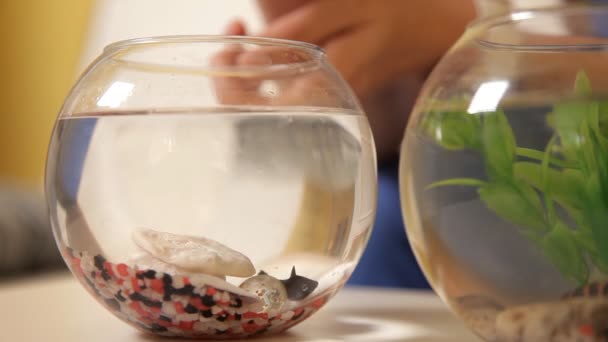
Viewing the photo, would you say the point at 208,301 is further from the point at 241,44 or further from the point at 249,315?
the point at 241,44

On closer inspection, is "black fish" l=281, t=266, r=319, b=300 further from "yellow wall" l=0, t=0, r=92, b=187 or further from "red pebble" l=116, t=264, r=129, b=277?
"yellow wall" l=0, t=0, r=92, b=187

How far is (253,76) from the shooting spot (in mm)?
452

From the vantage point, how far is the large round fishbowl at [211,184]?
1.36 ft

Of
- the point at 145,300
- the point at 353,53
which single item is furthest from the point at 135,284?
the point at 353,53

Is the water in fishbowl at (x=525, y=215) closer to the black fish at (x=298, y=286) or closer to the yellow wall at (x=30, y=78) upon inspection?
the black fish at (x=298, y=286)

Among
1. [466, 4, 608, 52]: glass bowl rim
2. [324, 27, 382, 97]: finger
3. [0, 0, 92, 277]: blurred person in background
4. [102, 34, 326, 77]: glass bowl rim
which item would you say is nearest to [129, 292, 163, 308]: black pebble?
[102, 34, 326, 77]: glass bowl rim

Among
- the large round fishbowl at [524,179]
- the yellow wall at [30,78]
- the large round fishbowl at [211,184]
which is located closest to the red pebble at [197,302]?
the large round fishbowl at [211,184]

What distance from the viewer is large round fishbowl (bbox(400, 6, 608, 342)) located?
349mm

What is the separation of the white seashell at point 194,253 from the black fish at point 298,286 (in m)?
0.03

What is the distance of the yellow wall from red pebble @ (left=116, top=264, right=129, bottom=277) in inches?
76.0

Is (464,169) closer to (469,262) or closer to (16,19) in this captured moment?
(469,262)

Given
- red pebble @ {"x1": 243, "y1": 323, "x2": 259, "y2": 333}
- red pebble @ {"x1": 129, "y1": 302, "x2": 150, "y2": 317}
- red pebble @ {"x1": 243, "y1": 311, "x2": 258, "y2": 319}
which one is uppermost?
red pebble @ {"x1": 129, "y1": 302, "x2": 150, "y2": 317}

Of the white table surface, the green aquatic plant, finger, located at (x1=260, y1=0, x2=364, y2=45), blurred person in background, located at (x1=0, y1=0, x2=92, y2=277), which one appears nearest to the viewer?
the green aquatic plant

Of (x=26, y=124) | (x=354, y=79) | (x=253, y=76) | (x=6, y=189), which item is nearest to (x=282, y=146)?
(x=253, y=76)
